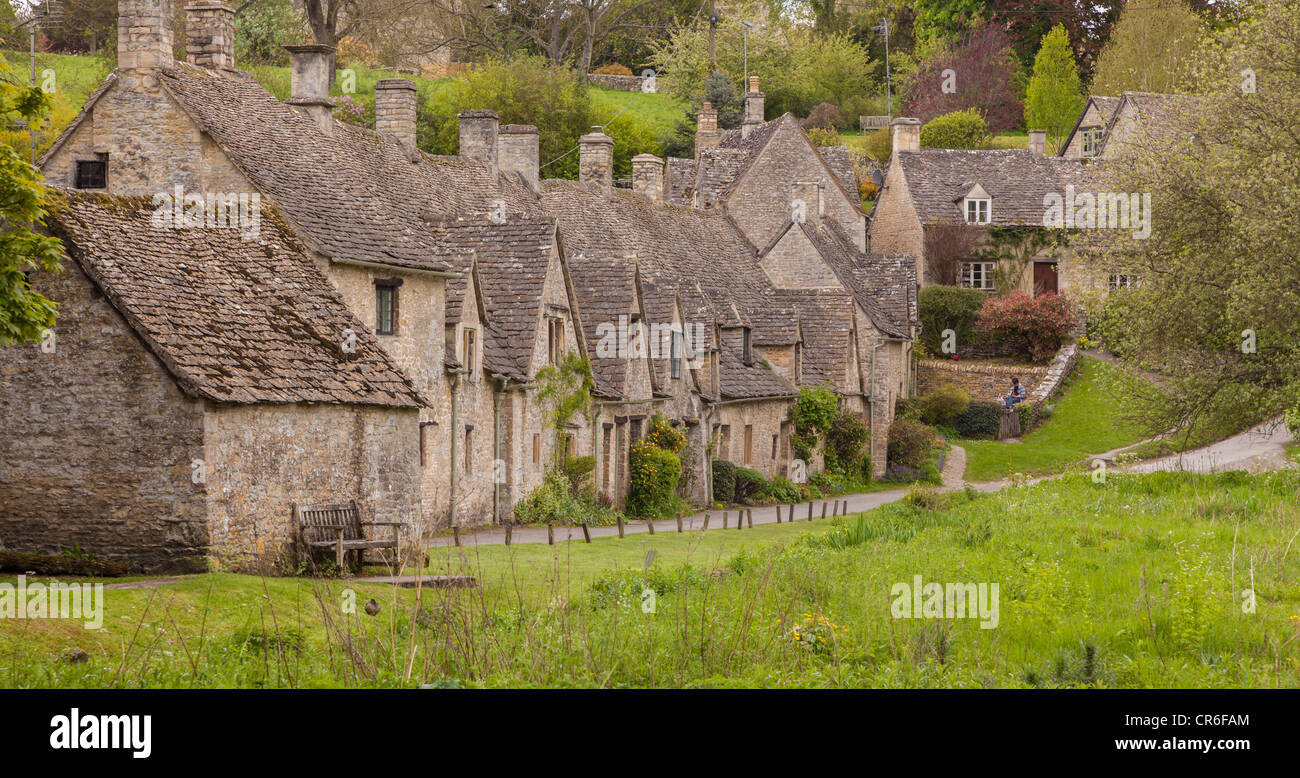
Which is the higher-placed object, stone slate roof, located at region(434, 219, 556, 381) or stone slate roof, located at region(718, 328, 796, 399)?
stone slate roof, located at region(434, 219, 556, 381)

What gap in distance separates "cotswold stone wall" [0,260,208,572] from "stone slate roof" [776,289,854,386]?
109ft

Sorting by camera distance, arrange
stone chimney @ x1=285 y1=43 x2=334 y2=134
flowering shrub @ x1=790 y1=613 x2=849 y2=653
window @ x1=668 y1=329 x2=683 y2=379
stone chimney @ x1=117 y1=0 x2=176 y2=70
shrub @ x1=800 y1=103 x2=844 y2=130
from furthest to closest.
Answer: shrub @ x1=800 y1=103 x2=844 y2=130 → window @ x1=668 y1=329 x2=683 y2=379 → stone chimney @ x1=285 y1=43 x2=334 y2=134 → stone chimney @ x1=117 y1=0 x2=176 y2=70 → flowering shrub @ x1=790 y1=613 x2=849 y2=653

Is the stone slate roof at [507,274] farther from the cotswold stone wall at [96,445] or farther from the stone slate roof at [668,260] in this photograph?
the cotswold stone wall at [96,445]

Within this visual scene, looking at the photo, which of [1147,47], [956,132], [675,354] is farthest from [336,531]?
[1147,47]

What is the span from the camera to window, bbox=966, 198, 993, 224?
239ft

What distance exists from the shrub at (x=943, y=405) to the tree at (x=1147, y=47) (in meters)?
34.3

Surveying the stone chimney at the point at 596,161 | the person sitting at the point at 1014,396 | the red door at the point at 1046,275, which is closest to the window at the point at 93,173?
the stone chimney at the point at 596,161

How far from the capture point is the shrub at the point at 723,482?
45.5 meters

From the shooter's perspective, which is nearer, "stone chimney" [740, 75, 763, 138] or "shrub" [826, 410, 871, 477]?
"shrub" [826, 410, 871, 477]

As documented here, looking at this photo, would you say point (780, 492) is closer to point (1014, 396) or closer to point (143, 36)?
point (1014, 396)

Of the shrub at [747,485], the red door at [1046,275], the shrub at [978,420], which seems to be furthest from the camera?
the red door at [1046,275]

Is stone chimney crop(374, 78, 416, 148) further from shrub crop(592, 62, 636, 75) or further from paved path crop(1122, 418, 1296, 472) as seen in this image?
shrub crop(592, 62, 636, 75)

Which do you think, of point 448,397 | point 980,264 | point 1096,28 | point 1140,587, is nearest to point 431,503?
point 448,397

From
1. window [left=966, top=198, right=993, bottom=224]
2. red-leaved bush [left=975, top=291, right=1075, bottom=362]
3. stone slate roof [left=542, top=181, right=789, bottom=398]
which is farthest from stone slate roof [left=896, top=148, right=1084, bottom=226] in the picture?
stone slate roof [left=542, top=181, right=789, bottom=398]
